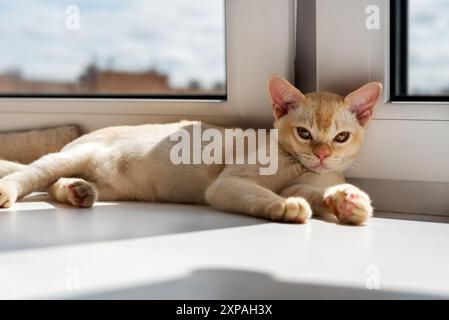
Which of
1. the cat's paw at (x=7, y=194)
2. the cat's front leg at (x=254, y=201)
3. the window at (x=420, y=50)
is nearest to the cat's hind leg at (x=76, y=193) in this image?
the cat's paw at (x=7, y=194)

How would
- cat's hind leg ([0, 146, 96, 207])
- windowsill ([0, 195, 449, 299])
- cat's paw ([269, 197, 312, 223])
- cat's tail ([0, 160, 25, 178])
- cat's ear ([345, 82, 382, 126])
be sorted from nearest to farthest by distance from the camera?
windowsill ([0, 195, 449, 299]) < cat's paw ([269, 197, 312, 223]) < cat's ear ([345, 82, 382, 126]) < cat's hind leg ([0, 146, 96, 207]) < cat's tail ([0, 160, 25, 178])

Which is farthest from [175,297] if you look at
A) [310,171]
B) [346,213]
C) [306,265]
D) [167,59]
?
[167,59]

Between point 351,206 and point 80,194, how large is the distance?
0.65 metres

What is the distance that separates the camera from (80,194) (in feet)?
5.26

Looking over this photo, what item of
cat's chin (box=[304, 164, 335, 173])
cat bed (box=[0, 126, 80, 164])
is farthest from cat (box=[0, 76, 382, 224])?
cat bed (box=[0, 126, 80, 164])

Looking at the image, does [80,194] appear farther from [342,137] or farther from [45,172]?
[342,137]

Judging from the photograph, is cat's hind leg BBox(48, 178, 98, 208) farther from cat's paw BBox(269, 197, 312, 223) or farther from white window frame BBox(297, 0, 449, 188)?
white window frame BBox(297, 0, 449, 188)

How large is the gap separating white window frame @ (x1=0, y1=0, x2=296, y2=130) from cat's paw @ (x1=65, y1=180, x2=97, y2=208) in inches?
14.4

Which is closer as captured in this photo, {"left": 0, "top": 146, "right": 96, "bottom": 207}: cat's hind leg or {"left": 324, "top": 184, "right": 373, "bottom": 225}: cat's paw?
{"left": 324, "top": 184, "right": 373, "bottom": 225}: cat's paw

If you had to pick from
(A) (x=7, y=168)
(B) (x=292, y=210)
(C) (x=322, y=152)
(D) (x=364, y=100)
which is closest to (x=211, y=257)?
(B) (x=292, y=210)

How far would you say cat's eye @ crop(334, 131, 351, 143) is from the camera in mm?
1583

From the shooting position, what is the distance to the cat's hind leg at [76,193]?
160 centimetres
